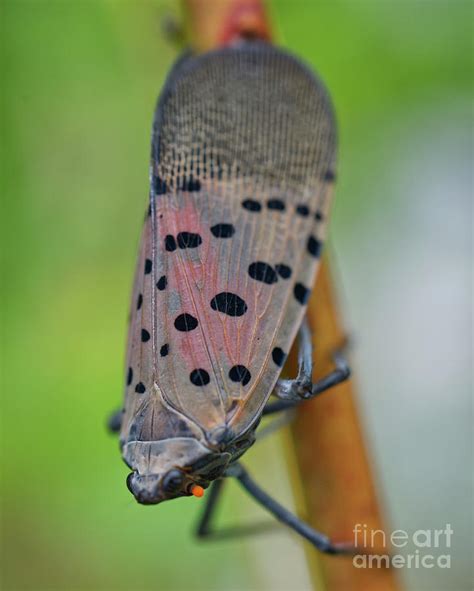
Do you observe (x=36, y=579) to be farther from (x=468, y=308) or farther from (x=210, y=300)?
(x=468, y=308)

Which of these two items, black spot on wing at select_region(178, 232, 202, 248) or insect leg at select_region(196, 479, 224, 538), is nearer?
black spot on wing at select_region(178, 232, 202, 248)

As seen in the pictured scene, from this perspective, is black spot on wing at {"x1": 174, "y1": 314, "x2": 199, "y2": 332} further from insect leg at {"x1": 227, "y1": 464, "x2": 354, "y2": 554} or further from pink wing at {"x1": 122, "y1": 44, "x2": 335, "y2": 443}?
insect leg at {"x1": 227, "y1": 464, "x2": 354, "y2": 554}

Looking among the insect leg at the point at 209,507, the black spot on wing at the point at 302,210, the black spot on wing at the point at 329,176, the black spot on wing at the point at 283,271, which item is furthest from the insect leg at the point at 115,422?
the black spot on wing at the point at 329,176

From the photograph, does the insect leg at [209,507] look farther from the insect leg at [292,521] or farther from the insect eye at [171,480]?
the insect eye at [171,480]

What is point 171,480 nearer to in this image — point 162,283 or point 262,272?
point 162,283

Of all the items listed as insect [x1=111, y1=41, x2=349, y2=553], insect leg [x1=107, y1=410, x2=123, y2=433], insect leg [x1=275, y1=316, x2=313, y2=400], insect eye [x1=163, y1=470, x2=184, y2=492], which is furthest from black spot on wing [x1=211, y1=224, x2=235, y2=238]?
insect leg [x1=107, y1=410, x2=123, y2=433]

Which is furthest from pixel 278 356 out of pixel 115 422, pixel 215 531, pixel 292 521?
pixel 215 531

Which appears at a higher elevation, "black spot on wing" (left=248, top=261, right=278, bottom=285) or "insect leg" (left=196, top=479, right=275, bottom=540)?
"black spot on wing" (left=248, top=261, right=278, bottom=285)

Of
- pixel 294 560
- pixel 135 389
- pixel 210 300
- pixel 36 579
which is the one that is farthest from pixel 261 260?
pixel 36 579
